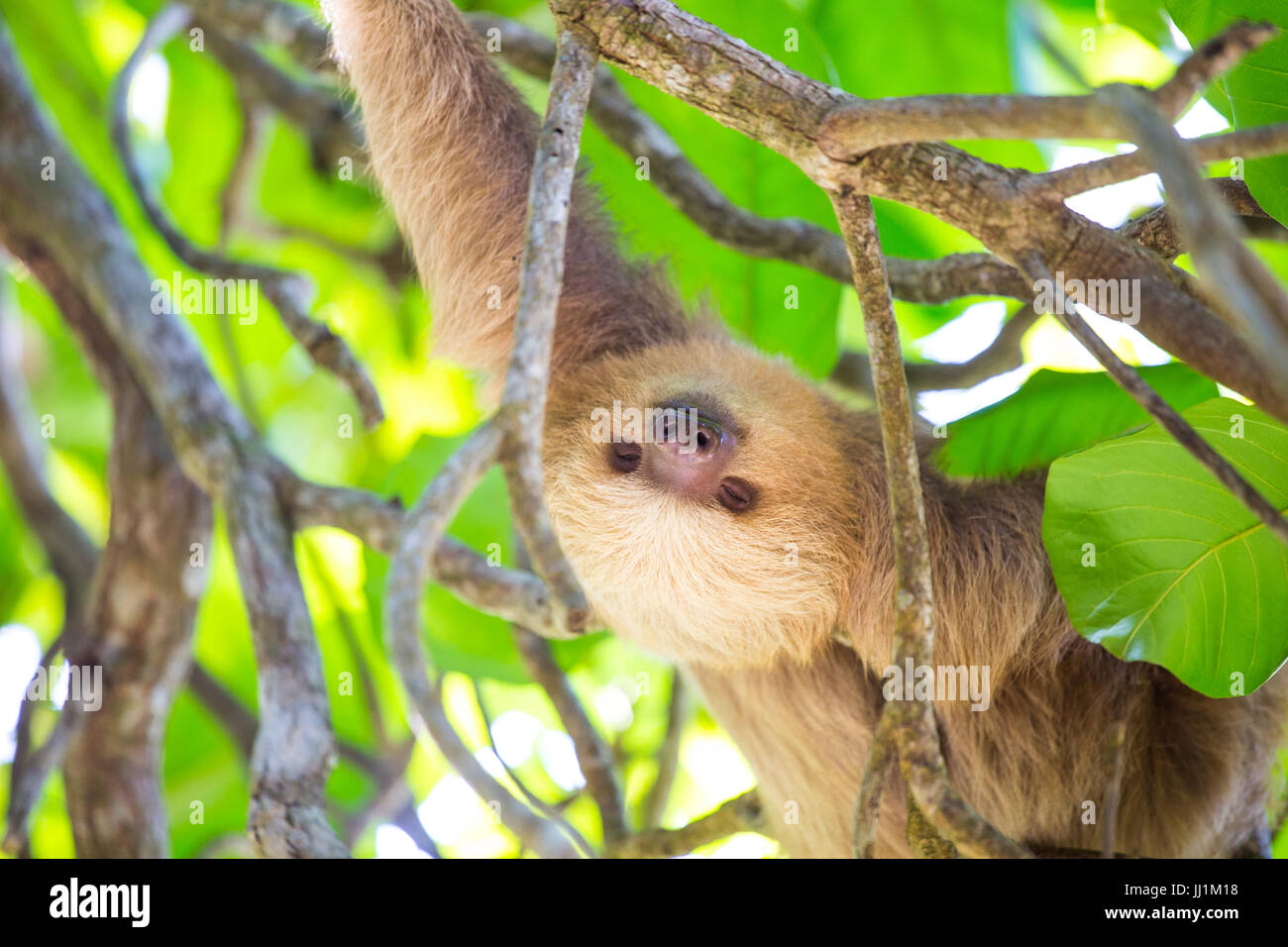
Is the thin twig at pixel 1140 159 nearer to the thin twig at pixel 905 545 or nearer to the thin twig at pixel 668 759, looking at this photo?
the thin twig at pixel 905 545

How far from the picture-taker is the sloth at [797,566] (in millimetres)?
2561

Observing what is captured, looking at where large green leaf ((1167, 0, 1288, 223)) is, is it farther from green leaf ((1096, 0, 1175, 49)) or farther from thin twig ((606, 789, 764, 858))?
thin twig ((606, 789, 764, 858))

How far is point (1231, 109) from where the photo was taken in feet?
7.06

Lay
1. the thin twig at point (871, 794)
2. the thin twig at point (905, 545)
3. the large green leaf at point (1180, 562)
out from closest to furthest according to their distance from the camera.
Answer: the thin twig at point (905, 545) < the thin twig at point (871, 794) < the large green leaf at point (1180, 562)

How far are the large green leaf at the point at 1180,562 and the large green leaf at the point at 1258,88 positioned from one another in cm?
42

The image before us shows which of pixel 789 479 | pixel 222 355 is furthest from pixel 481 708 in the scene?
pixel 222 355

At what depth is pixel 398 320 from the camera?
453 cm

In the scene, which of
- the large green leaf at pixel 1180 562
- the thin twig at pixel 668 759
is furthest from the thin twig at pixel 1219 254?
the thin twig at pixel 668 759

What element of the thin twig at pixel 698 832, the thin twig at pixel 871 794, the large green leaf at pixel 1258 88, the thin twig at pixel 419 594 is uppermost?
the large green leaf at pixel 1258 88

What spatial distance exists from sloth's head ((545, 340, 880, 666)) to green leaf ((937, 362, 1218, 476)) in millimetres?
225

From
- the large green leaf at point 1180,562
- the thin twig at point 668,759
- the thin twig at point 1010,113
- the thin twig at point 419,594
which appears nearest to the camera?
the thin twig at point 1010,113

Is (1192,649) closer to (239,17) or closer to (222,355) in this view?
(239,17)
